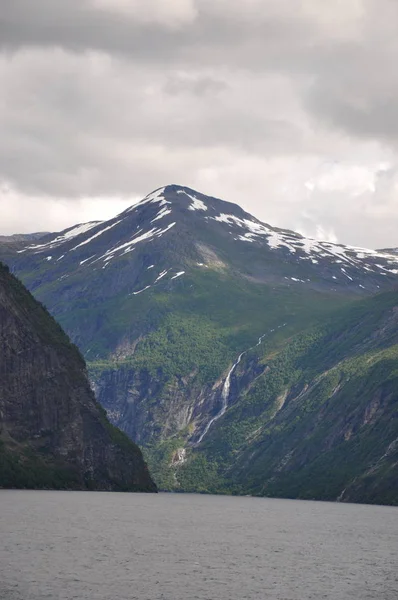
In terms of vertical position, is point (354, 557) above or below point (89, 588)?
below

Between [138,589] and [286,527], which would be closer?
[138,589]

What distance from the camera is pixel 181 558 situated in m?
113

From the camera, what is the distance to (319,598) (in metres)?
88.1

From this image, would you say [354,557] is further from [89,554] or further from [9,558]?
[9,558]

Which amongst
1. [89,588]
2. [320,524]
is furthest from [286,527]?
[89,588]

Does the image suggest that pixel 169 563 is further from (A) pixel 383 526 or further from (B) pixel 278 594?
(A) pixel 383 526

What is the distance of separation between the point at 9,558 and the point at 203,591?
80.4ft

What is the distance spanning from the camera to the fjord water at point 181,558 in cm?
8938

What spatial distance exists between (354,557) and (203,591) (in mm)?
38277

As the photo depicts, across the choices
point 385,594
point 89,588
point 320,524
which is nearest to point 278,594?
point 385,594

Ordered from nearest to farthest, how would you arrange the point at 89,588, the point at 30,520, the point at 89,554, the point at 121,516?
the point at 89,588 → the point at 89,554 → the point at 30,520 → the point at 121,516

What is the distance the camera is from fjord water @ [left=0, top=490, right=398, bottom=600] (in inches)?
3519

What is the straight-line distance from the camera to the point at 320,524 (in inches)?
7210

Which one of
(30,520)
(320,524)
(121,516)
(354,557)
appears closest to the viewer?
(354,557)
